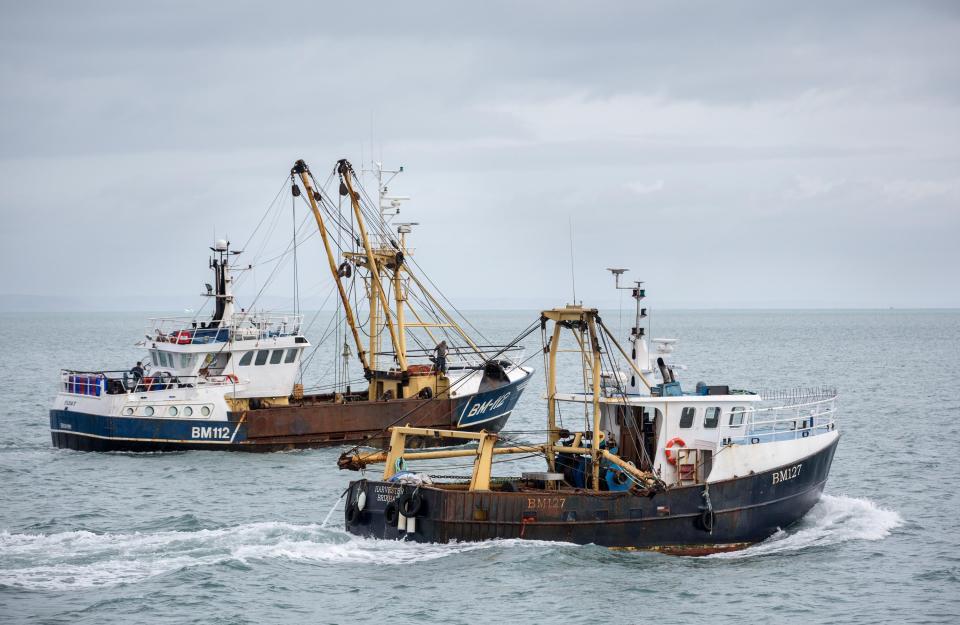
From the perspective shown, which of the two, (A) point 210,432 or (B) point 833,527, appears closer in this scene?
(B) point 833,527

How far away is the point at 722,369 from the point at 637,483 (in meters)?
59.7

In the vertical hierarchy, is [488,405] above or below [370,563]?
above

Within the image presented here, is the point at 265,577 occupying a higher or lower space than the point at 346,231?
lower

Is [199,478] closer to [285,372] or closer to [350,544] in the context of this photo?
[285,372]

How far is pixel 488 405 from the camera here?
4172cm

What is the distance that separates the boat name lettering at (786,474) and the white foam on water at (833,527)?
1.32m

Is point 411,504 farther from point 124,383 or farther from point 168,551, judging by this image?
point 124,383

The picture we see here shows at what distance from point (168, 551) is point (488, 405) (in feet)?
62.1

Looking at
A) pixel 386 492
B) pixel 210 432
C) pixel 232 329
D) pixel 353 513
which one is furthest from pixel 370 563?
pixel 232 329

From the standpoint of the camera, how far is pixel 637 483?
24000 mm

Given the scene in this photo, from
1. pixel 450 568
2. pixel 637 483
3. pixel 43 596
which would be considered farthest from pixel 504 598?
pixel 43 596

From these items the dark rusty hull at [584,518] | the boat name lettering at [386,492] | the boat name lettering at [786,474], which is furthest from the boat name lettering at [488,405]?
the boat name lettering at [786,474]

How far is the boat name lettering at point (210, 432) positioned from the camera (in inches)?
1517

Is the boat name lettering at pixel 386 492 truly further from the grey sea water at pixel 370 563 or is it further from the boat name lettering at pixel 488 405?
the boat name lettering at pixel 488 405
